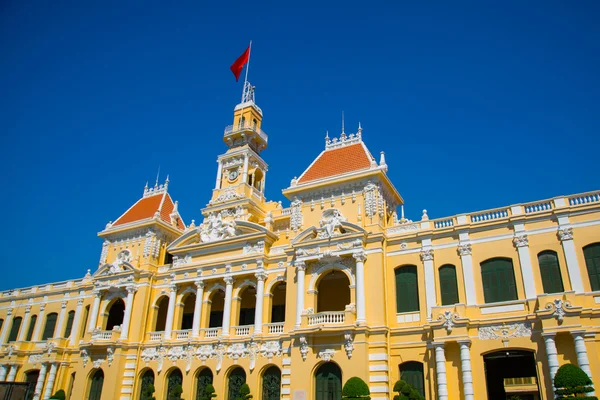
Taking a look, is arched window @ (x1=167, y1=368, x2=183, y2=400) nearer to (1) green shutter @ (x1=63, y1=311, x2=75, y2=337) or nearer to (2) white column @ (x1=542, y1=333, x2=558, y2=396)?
(1) green shutter @ (x1=63, y1=311, x2=75, y2=337)

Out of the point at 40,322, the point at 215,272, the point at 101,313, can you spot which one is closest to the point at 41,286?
the point at 40,322

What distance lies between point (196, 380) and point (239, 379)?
348 cm

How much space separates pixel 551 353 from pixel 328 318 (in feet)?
38.9

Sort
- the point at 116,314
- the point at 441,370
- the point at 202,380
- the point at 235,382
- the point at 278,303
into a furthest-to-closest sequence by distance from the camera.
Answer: the point at 116,314, the point at 278,303, the point at 202,380, the point at 235,382, the point at 441,370

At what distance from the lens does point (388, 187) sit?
33.3 meters

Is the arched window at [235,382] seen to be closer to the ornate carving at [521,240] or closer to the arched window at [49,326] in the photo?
the ornate carving at [521,240]

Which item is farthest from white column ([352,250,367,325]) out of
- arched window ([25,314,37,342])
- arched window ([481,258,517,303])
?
arched window ([25,314,37,342])

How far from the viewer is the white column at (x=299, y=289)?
1179 inches

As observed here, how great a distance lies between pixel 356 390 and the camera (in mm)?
24062

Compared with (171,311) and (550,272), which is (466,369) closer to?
(550,272)

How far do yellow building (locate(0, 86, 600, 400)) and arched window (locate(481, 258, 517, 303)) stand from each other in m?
0.07

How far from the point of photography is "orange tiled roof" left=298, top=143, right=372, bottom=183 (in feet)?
109

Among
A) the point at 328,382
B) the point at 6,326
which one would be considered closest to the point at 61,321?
the point at 6,326

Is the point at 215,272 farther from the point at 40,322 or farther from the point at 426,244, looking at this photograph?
the point at 40,322
